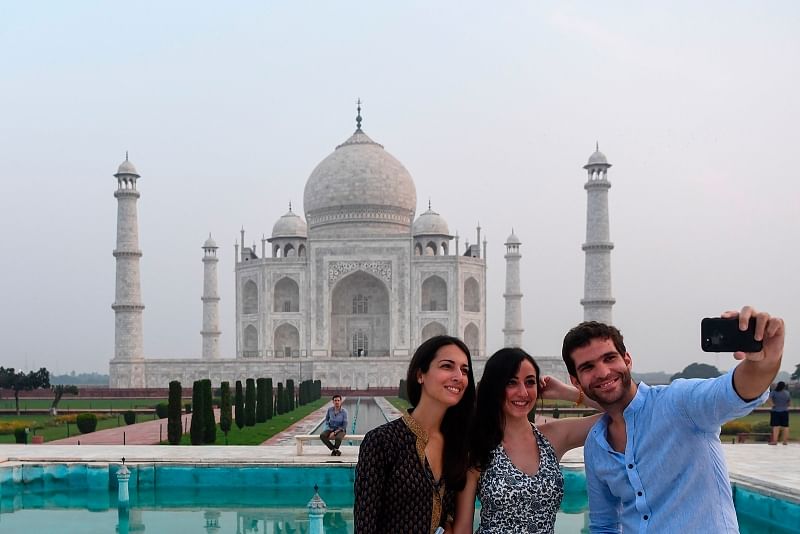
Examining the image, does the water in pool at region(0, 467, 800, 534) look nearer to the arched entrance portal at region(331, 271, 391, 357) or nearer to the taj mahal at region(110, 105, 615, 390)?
the taj mahal at region(110, 105, 615, 390)

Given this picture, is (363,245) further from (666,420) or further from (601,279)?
(666,420)

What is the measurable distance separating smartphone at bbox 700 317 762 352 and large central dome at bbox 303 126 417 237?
29.8 m

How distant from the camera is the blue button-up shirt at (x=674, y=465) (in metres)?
1.76

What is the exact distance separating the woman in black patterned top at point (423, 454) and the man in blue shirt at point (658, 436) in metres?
0.31

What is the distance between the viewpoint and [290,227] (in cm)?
3403

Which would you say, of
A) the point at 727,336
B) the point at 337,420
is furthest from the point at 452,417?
the point at 337,420

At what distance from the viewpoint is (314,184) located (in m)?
33.8

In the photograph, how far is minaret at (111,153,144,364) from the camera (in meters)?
26.9

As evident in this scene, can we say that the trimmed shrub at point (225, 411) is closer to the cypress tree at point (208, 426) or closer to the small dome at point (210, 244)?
the cypress tree at point (208, 426)

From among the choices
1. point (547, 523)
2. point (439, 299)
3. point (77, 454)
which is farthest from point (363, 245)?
point (547, 523)

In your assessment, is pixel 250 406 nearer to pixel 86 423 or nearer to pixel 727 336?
pixel 86 423

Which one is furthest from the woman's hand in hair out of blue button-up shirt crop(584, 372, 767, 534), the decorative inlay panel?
the decorative inlay panel

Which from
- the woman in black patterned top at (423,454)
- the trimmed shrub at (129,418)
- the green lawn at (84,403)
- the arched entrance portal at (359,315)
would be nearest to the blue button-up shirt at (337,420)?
the woman in black patterned top at (423,454)

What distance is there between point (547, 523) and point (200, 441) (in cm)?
940
